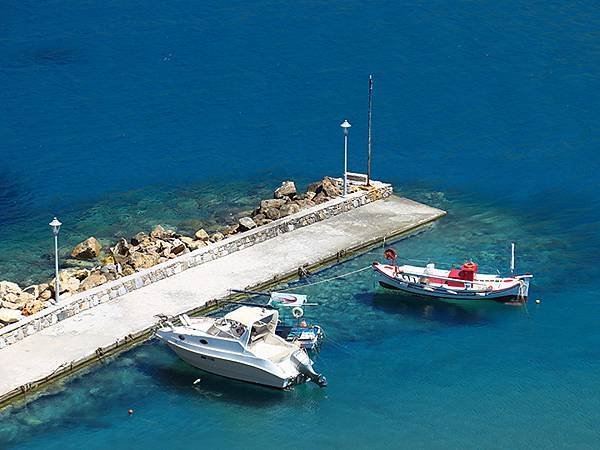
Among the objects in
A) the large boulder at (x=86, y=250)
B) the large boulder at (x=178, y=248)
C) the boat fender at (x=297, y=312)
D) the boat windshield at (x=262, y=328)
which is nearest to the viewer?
the boat windshield at (x=262, y=328)

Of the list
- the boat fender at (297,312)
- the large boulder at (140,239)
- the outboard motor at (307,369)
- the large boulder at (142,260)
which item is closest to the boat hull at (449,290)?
the boat fender at (297,312)

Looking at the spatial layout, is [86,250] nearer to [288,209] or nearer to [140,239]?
[140,239]

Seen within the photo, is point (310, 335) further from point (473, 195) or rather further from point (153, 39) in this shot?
point (153, 39)

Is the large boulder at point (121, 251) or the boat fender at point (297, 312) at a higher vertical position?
the large boulder at point (121, 251)

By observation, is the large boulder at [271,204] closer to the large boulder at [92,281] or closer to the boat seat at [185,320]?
the large boulder at [92,281]

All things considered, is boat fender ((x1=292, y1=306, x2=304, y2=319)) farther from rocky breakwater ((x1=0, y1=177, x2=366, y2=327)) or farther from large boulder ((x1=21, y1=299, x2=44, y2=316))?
large boulder ((x1=21, y1=299, x2=44, y2=316))
